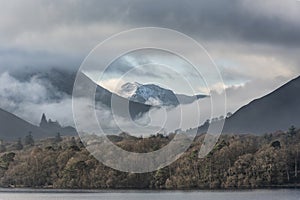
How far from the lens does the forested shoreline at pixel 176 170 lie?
2080 inches

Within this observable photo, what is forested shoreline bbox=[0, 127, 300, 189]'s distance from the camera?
2080 inches

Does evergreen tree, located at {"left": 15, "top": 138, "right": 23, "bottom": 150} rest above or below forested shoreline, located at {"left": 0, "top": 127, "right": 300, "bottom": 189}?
above

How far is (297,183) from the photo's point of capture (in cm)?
5466

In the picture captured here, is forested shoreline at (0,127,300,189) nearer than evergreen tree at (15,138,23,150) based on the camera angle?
Yes

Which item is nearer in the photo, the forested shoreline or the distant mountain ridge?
the forested shoreline

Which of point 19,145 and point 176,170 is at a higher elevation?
point 19,145

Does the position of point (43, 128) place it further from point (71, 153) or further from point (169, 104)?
point (169, 104)

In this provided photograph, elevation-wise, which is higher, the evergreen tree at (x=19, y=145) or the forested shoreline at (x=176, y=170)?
the evergreen tree at (x=19, y=145)

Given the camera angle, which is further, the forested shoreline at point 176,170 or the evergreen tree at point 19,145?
the evergreen tree at point 19,145

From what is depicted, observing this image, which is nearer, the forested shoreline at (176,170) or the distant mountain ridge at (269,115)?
the forested shoreline at (176,170)

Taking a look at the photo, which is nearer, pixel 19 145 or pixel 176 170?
pixel 176 170

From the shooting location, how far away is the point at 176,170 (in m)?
53.6

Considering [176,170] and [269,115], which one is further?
[269,115]

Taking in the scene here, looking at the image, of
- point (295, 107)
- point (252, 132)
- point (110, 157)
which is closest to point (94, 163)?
point (110, 157)
